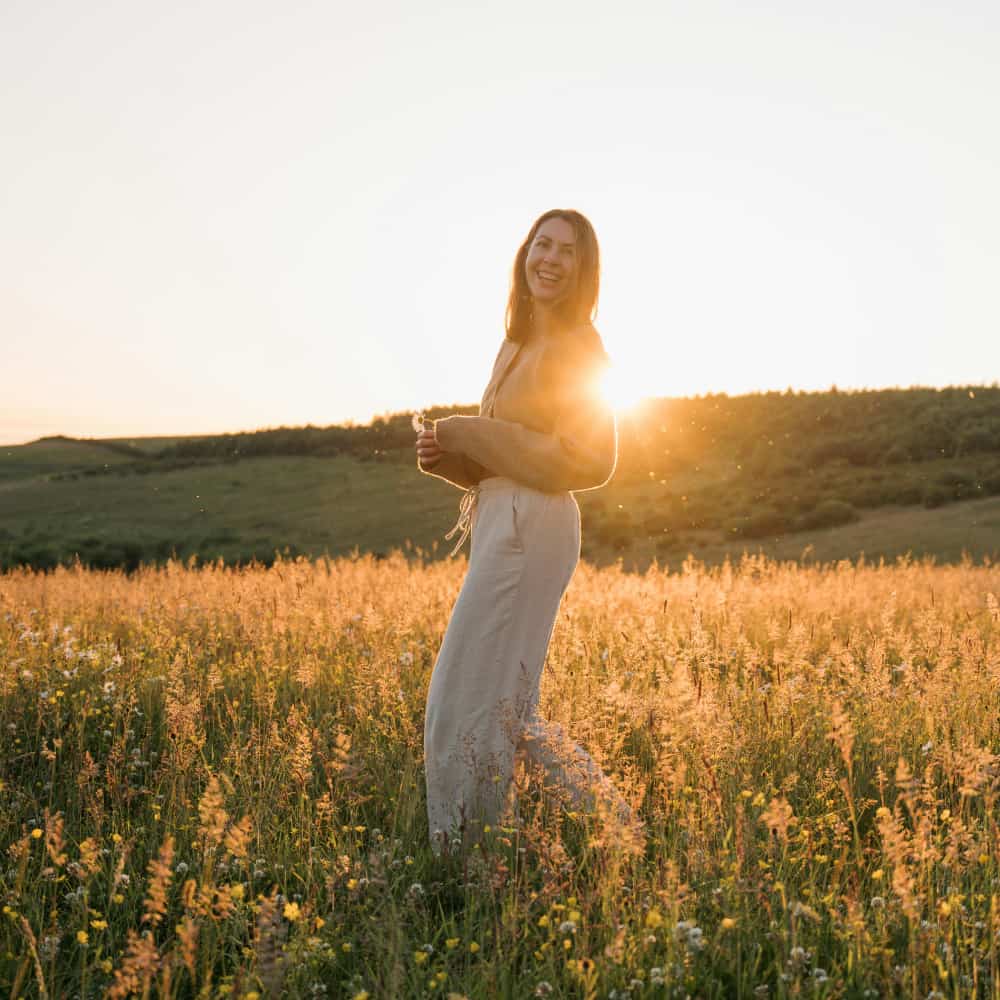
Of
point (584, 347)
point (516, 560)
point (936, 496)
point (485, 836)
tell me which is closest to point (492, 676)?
point (516, 560)

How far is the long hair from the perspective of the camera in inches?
144

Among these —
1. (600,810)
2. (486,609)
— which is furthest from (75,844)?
(600,810)

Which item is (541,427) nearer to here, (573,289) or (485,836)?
(573,289)

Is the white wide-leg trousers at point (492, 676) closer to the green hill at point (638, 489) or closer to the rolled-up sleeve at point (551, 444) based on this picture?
the rolled-up sleeve at point (551, 444)

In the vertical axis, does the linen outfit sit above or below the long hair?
below

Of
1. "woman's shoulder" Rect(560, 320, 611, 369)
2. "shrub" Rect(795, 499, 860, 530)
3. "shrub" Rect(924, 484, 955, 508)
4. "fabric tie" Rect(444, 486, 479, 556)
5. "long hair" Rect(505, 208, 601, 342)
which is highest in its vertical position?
"long hair" Rect(505, 208, 601, 342)

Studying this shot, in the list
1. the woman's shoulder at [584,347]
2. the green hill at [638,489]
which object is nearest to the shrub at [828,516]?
the green hill at [638,489]

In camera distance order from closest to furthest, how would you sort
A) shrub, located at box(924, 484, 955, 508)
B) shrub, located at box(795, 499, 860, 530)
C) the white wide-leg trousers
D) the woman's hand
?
the white wide-leg trousers < the woman's hand < shrub, located at box(795, 499, 860, 530) < shrub, located at box(924, 484, 955, 508)

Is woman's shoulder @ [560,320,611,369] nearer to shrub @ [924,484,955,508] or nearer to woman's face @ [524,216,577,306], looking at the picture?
woman's face @ [524,216,577,306]

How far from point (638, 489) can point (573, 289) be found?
35.5 metres

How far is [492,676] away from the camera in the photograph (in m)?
3.44

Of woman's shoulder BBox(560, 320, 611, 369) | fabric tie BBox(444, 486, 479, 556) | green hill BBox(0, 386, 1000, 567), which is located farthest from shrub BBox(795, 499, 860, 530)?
woman's shoulder BBox(560, 320, 611, 369)

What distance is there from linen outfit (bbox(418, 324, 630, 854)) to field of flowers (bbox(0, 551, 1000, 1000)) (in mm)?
180

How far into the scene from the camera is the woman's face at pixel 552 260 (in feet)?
11.9
